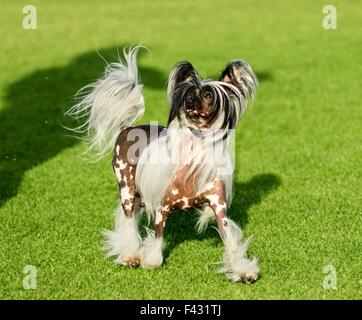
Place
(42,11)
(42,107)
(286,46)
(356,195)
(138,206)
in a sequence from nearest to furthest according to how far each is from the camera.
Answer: (138,206)
(356,195)
(42,107)
(286,46)
(42,11)

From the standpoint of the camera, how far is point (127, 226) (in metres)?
6.04

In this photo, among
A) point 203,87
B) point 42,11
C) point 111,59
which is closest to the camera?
point 203,87

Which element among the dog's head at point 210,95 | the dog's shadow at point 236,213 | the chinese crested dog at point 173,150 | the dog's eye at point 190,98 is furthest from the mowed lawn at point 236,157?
the dog's eye at point 190,98

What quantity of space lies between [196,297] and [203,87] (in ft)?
4.93

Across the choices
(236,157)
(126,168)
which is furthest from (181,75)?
(236,157)

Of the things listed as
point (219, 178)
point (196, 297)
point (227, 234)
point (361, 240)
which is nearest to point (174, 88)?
point (219, 178)

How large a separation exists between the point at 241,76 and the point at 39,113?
670 centimetres

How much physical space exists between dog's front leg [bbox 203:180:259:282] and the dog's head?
514mm

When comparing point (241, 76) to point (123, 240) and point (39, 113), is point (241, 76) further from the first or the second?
point (39, 113)

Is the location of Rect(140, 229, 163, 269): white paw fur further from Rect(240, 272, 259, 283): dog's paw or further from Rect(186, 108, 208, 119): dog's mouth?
Rect(186, 108, 208, 119): dog's mouth

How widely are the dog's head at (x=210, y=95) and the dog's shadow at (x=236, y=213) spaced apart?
1444mm

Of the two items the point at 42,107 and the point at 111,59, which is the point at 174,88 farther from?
the point at 111,59

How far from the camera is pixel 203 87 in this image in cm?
508

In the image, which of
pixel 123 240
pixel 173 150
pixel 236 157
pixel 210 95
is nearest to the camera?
pixel 210 95
